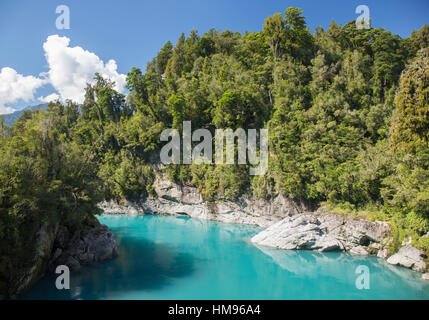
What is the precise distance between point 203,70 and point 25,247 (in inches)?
1095

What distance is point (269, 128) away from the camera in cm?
2330

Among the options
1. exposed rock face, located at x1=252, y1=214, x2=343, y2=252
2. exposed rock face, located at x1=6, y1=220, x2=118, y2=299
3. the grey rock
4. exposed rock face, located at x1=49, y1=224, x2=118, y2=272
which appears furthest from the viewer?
exposed rock face, located at x1=252, y1=214, x2=343, y2=252

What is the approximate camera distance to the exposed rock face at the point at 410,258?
39.9ft

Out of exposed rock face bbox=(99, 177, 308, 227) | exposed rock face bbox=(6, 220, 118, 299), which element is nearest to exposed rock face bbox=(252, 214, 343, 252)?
exposed rock face bbox=(99, 177, 308, 227)

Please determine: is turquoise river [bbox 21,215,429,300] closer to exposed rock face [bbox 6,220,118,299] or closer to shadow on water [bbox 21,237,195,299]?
shadow on water [bbox 21,237,195,299]

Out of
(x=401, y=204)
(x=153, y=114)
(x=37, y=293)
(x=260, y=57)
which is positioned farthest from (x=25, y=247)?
(x=260, y=57)

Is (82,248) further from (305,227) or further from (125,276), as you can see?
(305,227)

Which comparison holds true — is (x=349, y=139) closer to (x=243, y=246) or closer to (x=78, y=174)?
(x=243, y=246)

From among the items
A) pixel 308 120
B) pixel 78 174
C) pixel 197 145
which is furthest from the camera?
pixel 197 145

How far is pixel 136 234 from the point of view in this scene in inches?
852

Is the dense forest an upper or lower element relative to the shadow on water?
upper
